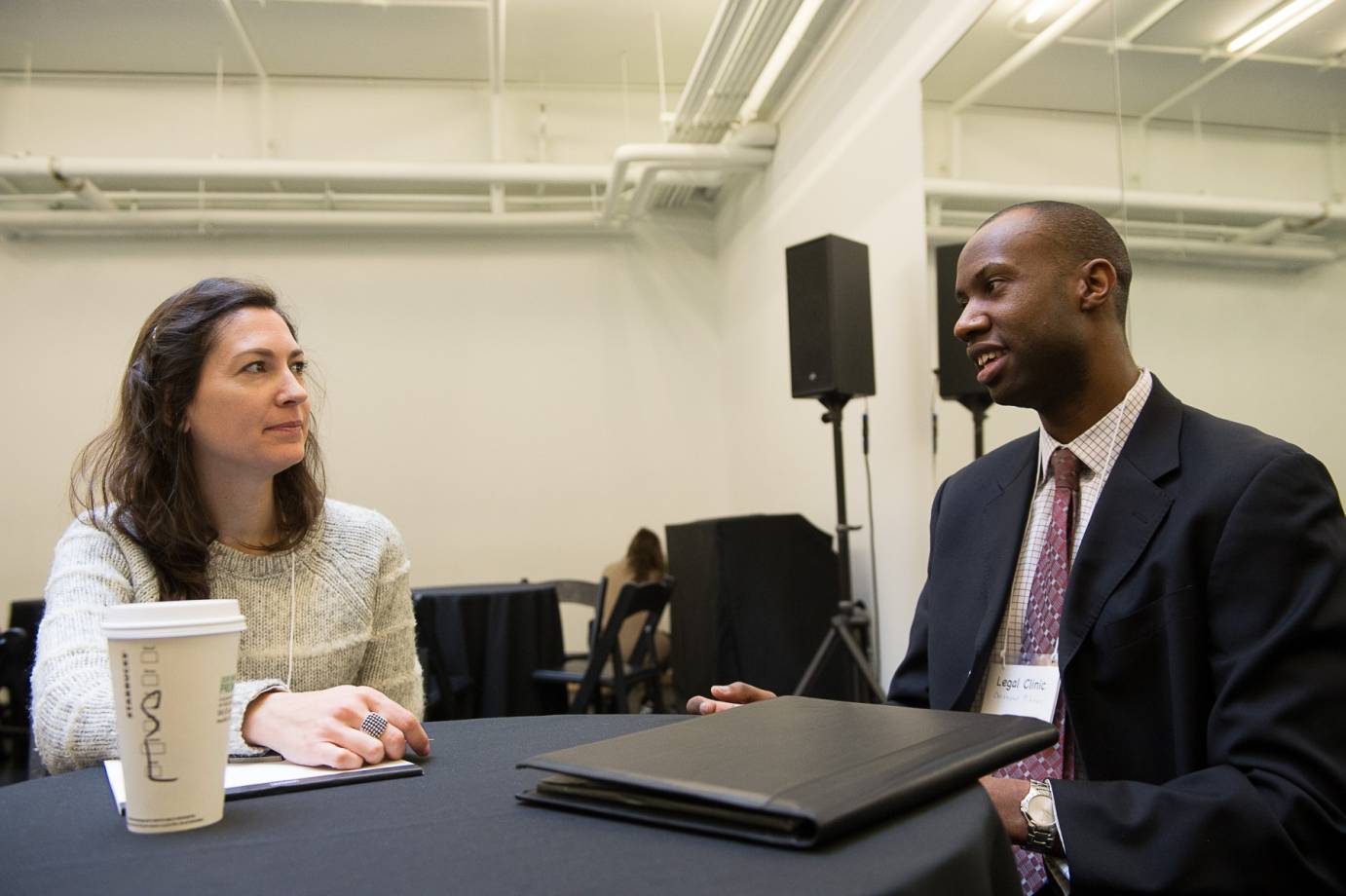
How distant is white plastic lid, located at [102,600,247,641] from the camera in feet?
2.48

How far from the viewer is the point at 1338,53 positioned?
7.07 feet

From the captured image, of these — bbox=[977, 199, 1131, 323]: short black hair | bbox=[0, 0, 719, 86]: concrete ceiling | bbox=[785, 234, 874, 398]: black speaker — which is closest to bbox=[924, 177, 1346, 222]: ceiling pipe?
bbox=[785, 234, 874, 398]: black speaker

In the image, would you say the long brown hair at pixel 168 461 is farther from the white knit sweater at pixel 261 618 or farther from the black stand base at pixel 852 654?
the black stand base at pixel 852 654

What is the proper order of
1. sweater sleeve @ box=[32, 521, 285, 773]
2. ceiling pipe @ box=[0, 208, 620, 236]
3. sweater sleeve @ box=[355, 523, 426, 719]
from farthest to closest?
ceiling pipe @ box=[0, 208, 620, 236] < sweater sleeve @ box=[355, 523, 426, 719] < sweater sleeve @ box=[32, 521, 285, 773]

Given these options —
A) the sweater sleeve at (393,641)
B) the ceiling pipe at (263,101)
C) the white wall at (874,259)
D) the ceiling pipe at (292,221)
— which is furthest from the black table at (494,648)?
the ceiling pipe at (263,101)

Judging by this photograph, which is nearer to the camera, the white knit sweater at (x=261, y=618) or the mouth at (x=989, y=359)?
the white knit sweater at (x=261, y=618)

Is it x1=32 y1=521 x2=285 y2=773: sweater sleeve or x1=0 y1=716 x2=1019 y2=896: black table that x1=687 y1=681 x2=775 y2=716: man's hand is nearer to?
x1=0 y1=716 x2=1019 y2=896: black table

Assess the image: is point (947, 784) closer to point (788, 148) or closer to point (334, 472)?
point (788, 148)

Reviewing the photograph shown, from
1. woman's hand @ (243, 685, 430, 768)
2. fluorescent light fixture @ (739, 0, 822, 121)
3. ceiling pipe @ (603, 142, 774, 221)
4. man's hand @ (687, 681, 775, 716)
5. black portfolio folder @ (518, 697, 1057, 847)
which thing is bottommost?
man's hand @ (687, 681, 775, 716)

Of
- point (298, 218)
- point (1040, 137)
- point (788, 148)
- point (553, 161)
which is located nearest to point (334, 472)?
point (298, 218)

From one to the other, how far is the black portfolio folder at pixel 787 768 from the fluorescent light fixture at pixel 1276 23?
6.88 feet

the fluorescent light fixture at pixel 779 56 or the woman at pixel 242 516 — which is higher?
the fluorescent light fixture at pixel 779 56

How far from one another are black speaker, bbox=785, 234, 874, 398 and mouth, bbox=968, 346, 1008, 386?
8.52 ft

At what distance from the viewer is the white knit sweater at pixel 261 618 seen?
3.81 ft
